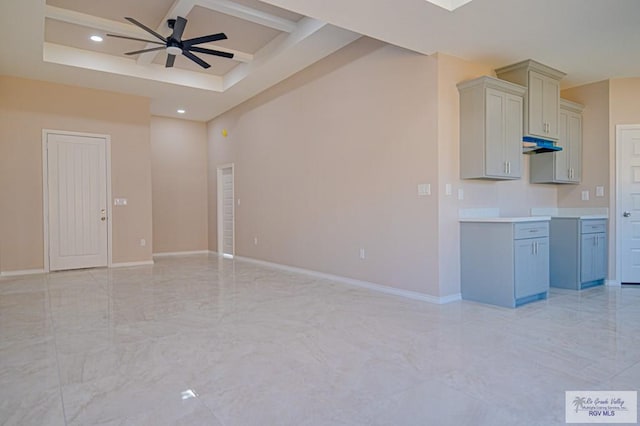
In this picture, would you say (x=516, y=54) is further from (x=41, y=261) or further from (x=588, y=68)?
(x=41, y=261)

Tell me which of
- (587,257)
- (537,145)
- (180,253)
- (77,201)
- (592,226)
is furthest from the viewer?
(180,253)

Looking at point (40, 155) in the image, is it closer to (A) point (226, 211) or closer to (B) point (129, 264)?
(B) point (129, 264)

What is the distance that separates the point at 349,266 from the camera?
5230 millimetres

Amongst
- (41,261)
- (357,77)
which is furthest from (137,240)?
(357,77)

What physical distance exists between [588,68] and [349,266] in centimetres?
384

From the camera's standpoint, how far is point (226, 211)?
8.65 metres

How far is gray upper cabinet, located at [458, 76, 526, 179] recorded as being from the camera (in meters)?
4.09

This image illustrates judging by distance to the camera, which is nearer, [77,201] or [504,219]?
[504,219]

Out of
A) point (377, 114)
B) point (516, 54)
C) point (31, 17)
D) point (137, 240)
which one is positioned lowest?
point (137, 240)

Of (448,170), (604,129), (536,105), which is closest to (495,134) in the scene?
(448,170)

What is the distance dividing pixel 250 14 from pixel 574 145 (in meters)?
4.64

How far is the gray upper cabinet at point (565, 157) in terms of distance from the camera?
16.7 ft

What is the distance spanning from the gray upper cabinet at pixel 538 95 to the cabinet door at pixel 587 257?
52.6 inches

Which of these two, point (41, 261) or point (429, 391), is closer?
point (429, 391)
